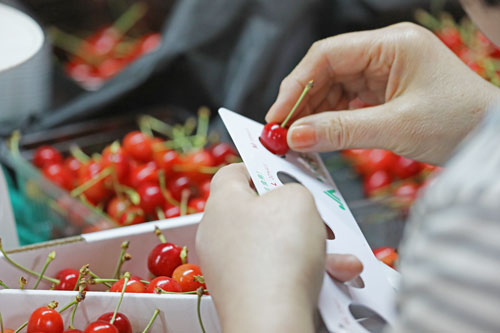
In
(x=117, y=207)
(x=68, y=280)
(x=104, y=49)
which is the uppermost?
(x=68, y=280)

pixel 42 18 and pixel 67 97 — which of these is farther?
pixel 42 18

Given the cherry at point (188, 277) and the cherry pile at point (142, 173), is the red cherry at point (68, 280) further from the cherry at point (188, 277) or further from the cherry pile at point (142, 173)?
the cherry pile at point (142, 173)

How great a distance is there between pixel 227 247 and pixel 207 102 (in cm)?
117

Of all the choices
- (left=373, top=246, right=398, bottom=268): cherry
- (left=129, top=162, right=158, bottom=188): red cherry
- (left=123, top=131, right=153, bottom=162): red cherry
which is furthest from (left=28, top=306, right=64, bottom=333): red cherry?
(left=123, top=131, right=153, bottom=162): red cherry

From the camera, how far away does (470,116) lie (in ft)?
3.43

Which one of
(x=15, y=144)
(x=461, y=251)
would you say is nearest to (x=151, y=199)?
(x=15, y=144)

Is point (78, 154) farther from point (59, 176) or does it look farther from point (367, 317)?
point (367, 317)

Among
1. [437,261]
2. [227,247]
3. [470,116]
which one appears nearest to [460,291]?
[437,261]

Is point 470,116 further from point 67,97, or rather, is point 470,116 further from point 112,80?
point 67,97

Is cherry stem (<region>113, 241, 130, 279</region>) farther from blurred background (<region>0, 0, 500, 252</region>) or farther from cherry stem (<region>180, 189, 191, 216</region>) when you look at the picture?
blurred background (<region>0, 0, 500, 252</region>)

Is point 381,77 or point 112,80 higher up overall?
point 381,77

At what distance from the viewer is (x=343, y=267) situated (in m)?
0.70

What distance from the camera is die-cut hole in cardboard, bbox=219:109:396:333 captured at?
0.67m

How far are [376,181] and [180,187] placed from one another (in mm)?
486
